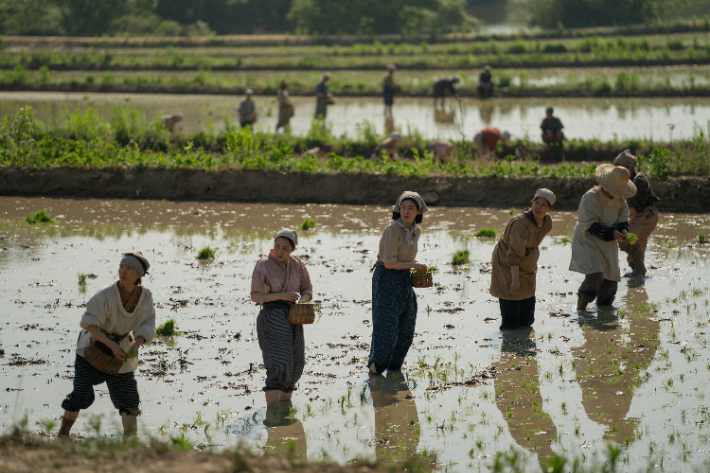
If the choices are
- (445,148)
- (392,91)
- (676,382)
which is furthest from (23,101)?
(676,382)

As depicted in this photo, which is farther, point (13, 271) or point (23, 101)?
point (23, 101)

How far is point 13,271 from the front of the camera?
35.4ft

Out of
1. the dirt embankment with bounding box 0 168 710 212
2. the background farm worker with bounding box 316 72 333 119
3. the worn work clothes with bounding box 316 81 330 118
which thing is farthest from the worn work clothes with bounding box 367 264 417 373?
the worn work clothes with bounding box 316 81 330 118

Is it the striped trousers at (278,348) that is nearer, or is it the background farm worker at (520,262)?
the striped trousers at (278,348)

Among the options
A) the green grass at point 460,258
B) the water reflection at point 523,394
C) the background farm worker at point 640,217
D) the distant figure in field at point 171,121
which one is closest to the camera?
the water reflection at point 523,394

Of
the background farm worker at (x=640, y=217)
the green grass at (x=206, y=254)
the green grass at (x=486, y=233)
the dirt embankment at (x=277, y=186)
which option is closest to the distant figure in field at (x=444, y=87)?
the dirt embankment at (x=277, y=186)

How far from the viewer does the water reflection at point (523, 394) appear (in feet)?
20.2

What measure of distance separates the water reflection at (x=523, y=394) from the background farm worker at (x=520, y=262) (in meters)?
0.18

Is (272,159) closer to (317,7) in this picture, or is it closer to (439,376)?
(439,376)

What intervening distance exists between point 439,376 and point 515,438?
4.44 ft

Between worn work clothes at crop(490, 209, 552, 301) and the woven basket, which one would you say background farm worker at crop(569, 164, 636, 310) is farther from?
the woven basket

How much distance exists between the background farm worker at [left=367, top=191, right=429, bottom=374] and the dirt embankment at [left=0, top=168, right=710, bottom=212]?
7.86m

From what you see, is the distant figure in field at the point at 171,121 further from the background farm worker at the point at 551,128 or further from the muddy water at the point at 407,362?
the background farm worker at the point at 551,128

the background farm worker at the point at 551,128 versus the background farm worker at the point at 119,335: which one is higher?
the background farm worker at the point at 551,128
